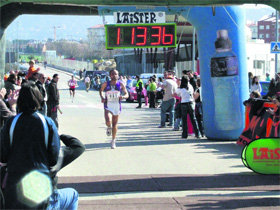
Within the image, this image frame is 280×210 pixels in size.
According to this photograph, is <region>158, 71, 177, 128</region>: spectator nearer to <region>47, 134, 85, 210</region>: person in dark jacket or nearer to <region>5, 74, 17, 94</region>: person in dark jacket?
<region>5, 74, 17, 94</region>: person in dark jacket

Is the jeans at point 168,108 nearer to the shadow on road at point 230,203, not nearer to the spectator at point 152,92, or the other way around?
the shadow on road at point 230,203

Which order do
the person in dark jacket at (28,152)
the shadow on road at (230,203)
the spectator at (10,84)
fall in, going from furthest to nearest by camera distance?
the spectator at (10,84)
the shadow on road at (230,203)
the person in dark jacket at (28,152)

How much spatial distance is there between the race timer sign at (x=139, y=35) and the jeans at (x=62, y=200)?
658cm

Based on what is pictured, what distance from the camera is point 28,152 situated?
14.4 feet

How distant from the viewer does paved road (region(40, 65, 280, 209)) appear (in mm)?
7504

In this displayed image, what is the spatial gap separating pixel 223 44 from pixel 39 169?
362 inches

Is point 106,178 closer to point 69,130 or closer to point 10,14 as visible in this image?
point 10,14

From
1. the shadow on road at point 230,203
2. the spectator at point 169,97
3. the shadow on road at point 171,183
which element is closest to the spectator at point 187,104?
the spectator at point 169,97

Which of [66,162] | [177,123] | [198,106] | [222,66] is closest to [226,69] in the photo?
[222,66]

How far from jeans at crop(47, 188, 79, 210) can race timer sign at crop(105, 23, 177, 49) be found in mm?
6584

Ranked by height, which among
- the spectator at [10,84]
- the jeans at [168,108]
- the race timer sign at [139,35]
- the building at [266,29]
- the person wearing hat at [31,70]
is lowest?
the jeans at [168,108]

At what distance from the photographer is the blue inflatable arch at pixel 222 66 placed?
42.4 ft

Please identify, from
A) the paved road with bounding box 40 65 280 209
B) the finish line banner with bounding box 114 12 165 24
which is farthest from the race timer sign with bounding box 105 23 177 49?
the paved road with bounding box 40 65 280 209

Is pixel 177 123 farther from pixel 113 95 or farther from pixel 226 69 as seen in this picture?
pixel 113 95
